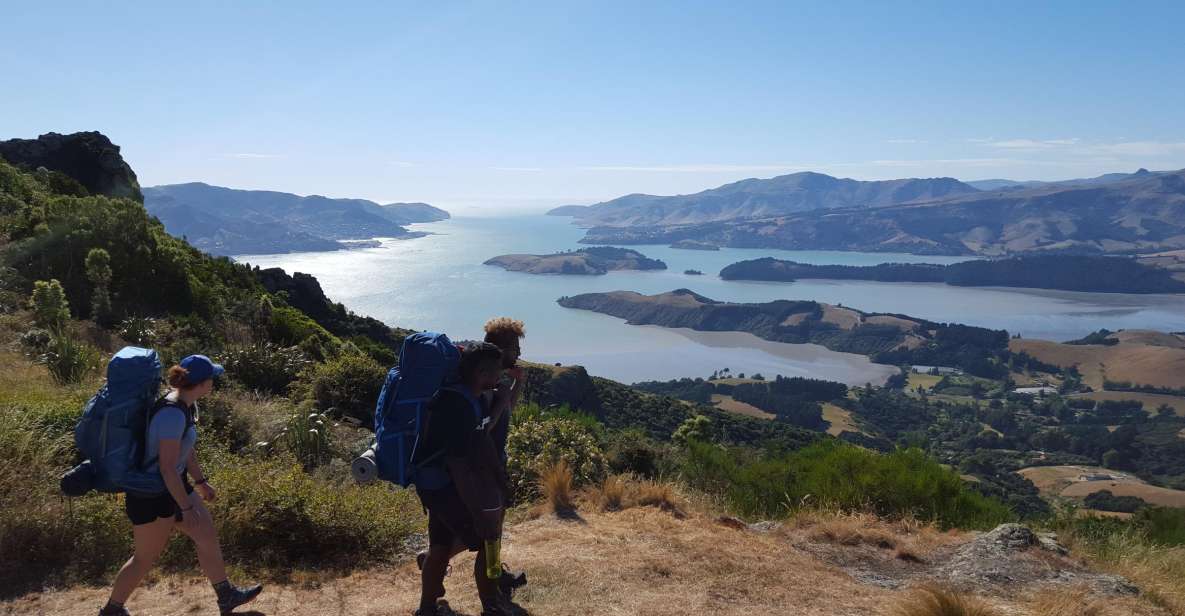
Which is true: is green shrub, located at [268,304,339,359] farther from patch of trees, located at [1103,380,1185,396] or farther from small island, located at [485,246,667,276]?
small island, located at [485,246,667,276]

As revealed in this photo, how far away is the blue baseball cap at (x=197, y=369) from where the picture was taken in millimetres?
3068

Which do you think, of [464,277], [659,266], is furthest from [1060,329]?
[464,277]

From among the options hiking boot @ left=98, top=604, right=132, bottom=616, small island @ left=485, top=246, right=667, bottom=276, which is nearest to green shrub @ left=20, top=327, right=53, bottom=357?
hiking boot @ left=98, top=604, right=132, bottom=616

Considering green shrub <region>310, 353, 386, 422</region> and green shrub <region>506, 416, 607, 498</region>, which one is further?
green shrub <region>310, 353, 386, 422</region>

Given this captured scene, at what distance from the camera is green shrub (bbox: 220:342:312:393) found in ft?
32.0

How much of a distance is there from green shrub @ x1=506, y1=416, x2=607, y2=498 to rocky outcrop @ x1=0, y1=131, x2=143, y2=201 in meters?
30.2

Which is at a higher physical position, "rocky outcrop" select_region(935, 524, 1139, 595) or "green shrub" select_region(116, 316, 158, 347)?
"green shrub" select_region(116, 316, 158, 347)

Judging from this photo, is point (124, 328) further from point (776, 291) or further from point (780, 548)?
point (776, 291)

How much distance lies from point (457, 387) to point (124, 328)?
10669 mm

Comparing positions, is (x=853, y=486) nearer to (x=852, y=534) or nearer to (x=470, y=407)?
(x=852, y=534)

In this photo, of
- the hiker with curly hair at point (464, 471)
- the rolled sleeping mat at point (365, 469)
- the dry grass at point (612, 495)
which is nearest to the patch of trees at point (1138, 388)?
the dry grass at point (612, 495)

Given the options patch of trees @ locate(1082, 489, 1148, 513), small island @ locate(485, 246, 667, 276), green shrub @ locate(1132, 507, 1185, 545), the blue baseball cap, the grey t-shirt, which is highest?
the blue baseball cap

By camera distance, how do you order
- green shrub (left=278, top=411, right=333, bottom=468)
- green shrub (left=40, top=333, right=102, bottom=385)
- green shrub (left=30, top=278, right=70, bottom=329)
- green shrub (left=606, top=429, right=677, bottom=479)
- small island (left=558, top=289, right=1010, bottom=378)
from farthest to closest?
small island (left=558, top=289, right=1010, bottom=378) < green shrub (left=30, top=278, right=70, bottom=329) < green shrub (left=40, top=333, right=102, bottom=385) < green shrub (left=606, top=429, right=677, bottom=479) < green shrub (left=278, top=411, right=333, bottom=468)

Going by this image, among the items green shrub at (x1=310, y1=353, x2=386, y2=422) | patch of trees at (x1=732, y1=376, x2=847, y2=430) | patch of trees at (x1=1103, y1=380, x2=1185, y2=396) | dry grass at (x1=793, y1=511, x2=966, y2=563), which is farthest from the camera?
patch of trees at (x1=1103, y1=380, x2=1185, y2=396)
